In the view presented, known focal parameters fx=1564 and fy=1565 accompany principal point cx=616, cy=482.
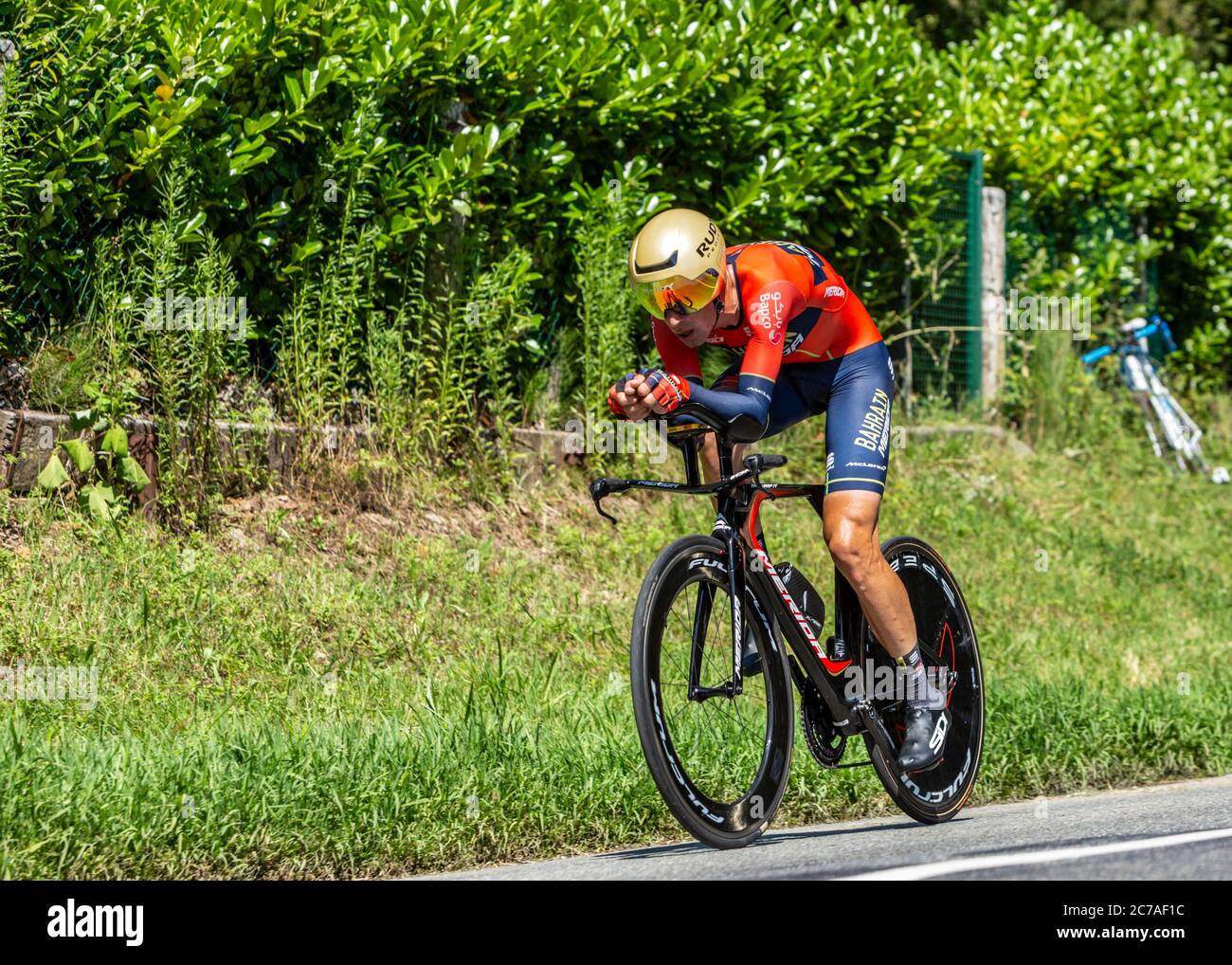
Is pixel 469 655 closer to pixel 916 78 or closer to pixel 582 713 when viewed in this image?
pixel 582 713

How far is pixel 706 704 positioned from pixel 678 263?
4.79 ft

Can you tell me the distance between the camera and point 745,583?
5.16 meters

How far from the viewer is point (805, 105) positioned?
34.2ft

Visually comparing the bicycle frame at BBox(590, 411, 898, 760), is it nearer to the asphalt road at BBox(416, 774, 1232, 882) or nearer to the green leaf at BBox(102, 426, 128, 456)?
the asphalt road at BBox(416, 774, 1232, 882)

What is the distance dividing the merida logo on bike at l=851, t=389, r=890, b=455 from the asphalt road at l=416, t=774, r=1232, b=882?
1356 millimetres

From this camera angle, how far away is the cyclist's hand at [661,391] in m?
4.59

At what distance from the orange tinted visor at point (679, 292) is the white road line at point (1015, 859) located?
1.85 meters

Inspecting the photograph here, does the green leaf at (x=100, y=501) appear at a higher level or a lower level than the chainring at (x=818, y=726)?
higher

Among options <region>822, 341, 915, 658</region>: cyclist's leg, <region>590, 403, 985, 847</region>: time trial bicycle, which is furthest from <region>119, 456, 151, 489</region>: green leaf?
<region>822, 341, 915, 658</region>: cyclist's leg

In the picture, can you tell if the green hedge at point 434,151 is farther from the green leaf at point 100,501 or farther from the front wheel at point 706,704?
the front wheel at point 706,704

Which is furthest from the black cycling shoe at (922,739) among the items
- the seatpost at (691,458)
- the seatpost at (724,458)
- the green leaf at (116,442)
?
the green leaf at (116,442)

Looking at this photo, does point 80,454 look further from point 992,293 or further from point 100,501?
point 992,293
